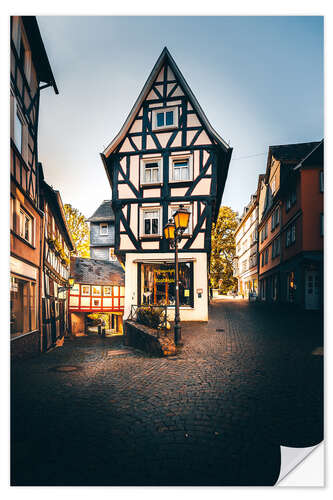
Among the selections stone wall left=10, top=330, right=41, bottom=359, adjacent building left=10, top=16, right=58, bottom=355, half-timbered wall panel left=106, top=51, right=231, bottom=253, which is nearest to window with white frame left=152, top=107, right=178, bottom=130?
half-timbered wall panel left=106, top=51, right=231, bottom=253

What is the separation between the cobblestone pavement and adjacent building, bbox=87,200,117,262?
3.07 feet

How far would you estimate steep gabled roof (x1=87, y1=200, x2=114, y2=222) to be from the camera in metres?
2.99

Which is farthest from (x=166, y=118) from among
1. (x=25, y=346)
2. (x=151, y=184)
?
(x=25, y=346)

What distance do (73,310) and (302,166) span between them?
8.31 ft

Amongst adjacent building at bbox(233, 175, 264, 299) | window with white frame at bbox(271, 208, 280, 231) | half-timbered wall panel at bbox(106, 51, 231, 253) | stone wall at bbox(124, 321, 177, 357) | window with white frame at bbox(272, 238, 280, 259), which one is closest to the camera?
window with white frame at bbox(272, 238, 280, 259)

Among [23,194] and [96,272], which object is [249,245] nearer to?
[96,272]

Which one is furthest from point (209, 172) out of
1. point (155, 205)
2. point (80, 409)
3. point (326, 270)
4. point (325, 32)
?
point (80, 409)

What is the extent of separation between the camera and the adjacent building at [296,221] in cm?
243

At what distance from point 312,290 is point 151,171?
5.65 m

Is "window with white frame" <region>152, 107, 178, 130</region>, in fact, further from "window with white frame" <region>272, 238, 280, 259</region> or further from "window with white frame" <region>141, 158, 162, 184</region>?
"window with white frame" <region>272, 238, 280, 259</region>

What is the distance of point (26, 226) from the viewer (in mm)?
2365

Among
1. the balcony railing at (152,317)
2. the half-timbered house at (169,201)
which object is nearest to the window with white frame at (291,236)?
the balcony railing at (152,317)

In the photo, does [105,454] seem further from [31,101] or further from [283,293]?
[31,101]

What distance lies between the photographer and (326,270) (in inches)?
94.3
